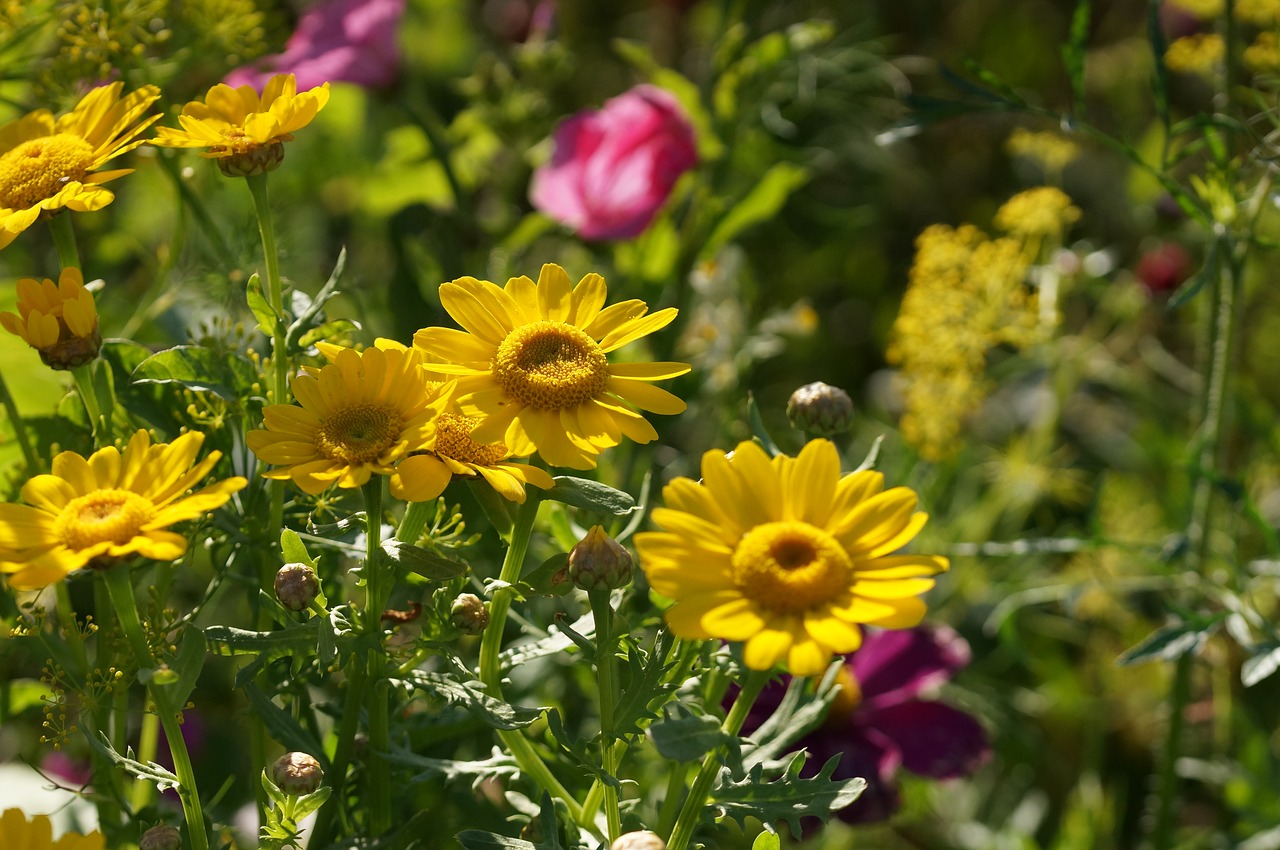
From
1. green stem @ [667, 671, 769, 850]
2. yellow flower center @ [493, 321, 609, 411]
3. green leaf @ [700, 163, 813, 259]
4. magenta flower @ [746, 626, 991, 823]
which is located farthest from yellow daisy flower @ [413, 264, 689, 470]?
green leaf @ [700, 163, 813, 259]

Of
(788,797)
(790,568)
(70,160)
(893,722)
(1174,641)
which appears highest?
(70,160)

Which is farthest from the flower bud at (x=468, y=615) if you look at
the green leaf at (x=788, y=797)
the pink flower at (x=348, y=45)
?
the pink flower at (x=348, y=45)

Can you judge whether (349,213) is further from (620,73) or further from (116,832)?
(116,832)

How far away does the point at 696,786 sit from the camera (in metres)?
0.43

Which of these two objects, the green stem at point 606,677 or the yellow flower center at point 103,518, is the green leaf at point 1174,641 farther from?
the yellow flower center at point 103,518

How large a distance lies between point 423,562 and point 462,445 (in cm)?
5

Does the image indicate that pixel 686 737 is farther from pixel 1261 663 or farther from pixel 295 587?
pixel 1261 663

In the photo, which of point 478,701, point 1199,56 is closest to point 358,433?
point 478,701

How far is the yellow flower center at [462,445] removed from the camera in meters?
0.44

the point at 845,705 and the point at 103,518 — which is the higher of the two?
the point at 103,518

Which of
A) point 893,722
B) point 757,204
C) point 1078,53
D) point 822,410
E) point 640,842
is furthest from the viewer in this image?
point 757,204

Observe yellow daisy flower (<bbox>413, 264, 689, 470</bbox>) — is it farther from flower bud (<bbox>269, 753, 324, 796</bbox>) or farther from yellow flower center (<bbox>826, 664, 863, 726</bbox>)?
yellow flower center (<bbox>826, 664, 863, 726</bbox>)

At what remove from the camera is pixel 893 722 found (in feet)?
2.48

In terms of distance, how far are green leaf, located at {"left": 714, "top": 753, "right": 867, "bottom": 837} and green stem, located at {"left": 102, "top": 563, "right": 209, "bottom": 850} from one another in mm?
187
